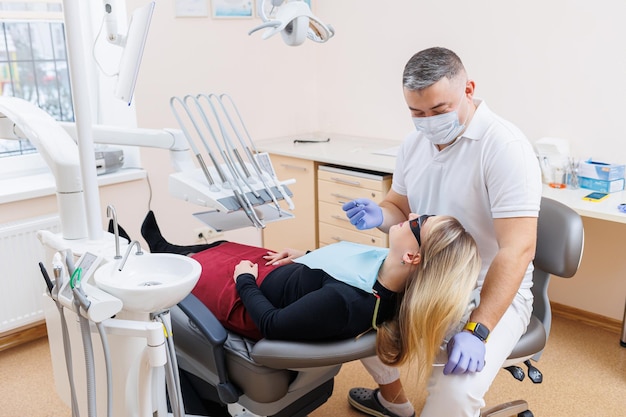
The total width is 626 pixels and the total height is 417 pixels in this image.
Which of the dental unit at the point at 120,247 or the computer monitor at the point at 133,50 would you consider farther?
the computer monitor at the point at 133,50

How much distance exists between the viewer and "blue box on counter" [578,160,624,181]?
2.48 meters

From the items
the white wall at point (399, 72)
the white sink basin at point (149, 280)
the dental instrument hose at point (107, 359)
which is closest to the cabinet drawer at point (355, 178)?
the white wall at point (399, 72)

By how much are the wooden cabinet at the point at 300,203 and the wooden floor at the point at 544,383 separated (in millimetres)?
938

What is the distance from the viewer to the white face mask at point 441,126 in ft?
5.58

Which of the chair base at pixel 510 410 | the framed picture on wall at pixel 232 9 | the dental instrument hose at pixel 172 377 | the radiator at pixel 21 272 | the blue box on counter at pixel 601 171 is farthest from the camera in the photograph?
the framed picture on wall at pixel 232 9

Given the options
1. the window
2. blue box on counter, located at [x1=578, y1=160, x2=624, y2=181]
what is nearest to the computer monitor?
the window

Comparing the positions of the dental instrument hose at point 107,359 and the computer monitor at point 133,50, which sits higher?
the computer monitor at point 133,50

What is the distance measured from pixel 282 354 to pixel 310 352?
7 centimetres

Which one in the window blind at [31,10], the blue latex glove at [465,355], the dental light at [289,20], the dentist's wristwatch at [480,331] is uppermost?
the window blind at [31,10]

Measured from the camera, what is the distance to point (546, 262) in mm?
1801

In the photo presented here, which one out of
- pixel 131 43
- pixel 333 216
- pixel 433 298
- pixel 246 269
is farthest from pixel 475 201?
pixel 333 216

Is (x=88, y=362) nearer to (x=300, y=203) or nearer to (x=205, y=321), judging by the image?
(x=205, y=321)

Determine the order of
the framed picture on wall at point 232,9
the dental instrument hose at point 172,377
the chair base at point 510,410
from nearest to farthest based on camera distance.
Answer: the dental instrument hose at point 172,377 → the chair base at point 510,410 → the framed picture on wall at point 232,9

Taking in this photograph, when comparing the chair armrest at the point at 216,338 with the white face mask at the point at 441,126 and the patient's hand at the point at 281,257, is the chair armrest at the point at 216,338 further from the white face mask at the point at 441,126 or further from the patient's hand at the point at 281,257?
the white face mask at the point at 441,126
